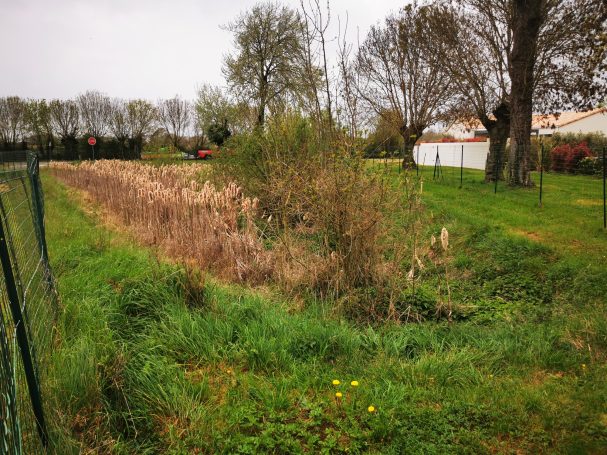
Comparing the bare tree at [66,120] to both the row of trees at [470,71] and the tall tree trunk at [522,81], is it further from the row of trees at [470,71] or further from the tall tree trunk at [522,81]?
the tall tree trunk at [522,81]

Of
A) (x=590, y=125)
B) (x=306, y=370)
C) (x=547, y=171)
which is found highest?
(x=590, y=125)

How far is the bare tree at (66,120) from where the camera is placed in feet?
145

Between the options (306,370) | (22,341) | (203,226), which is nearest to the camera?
(22,341)

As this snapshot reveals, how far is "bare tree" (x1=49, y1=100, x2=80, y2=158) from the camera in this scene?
44.2 metres

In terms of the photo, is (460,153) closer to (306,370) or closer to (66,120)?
(306,370)

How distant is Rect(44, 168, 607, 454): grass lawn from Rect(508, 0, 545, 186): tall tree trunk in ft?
32.8

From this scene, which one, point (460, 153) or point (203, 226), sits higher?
point (460, 153)

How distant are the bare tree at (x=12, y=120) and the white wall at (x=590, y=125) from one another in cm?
4973

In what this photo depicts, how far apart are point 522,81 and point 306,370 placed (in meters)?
14.8

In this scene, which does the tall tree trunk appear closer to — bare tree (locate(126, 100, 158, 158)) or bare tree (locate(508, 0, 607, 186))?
bare tree (locate(508, 0, 607, 186))

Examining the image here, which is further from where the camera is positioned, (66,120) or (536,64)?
(66,120)

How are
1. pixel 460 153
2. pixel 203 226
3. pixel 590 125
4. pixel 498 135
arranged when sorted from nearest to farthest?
pixel 203 226
pixel 498 135
pixel 460 153
pixel 590 125

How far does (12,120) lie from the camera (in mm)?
44031

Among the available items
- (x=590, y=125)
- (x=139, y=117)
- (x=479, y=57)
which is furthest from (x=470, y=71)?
(x=139, y=117)
